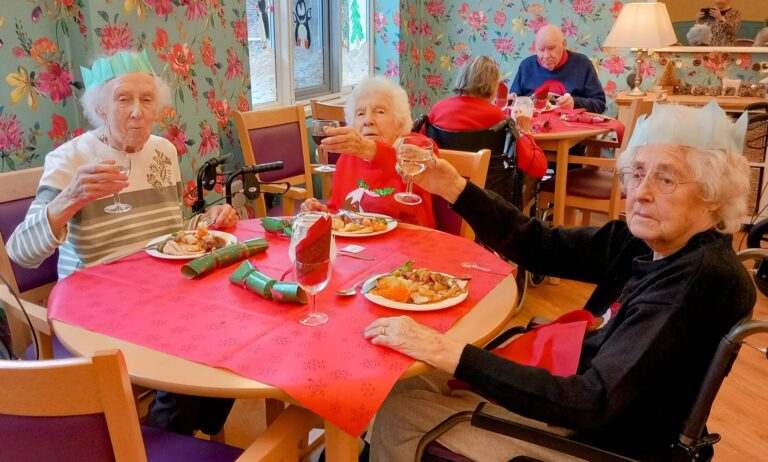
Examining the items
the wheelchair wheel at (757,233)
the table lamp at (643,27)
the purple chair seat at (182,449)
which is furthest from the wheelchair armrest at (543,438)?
the table lamp at (643,27)

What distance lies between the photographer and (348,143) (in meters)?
1.91

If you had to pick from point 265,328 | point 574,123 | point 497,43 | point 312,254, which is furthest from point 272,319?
point 497,43

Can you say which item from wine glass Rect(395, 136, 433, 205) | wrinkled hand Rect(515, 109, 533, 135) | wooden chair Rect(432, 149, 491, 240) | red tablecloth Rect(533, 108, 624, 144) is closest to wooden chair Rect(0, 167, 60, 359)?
wine glass Rect(395, 136, 433, 205)

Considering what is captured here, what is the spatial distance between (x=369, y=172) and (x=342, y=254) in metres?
0.55

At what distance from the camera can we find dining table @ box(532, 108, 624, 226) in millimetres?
3373

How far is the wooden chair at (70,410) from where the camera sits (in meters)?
0.75

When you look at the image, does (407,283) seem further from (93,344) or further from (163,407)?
(163,407)

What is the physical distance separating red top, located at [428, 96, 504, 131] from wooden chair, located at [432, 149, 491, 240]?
2.88 ft

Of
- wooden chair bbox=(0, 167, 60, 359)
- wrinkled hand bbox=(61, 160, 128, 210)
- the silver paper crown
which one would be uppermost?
the silver paper crown

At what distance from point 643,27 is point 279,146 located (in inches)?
112

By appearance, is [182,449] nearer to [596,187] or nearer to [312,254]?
[312,254]

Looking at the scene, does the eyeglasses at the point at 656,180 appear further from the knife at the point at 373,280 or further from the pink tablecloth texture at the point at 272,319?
the knife at the point at 373,280

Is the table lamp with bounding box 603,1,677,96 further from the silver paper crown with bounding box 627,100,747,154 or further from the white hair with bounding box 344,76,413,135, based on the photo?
the silver paper crown with bounding box 627,100,747,154

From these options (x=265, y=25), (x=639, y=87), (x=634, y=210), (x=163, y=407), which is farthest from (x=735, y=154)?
(x=639, y=87)
